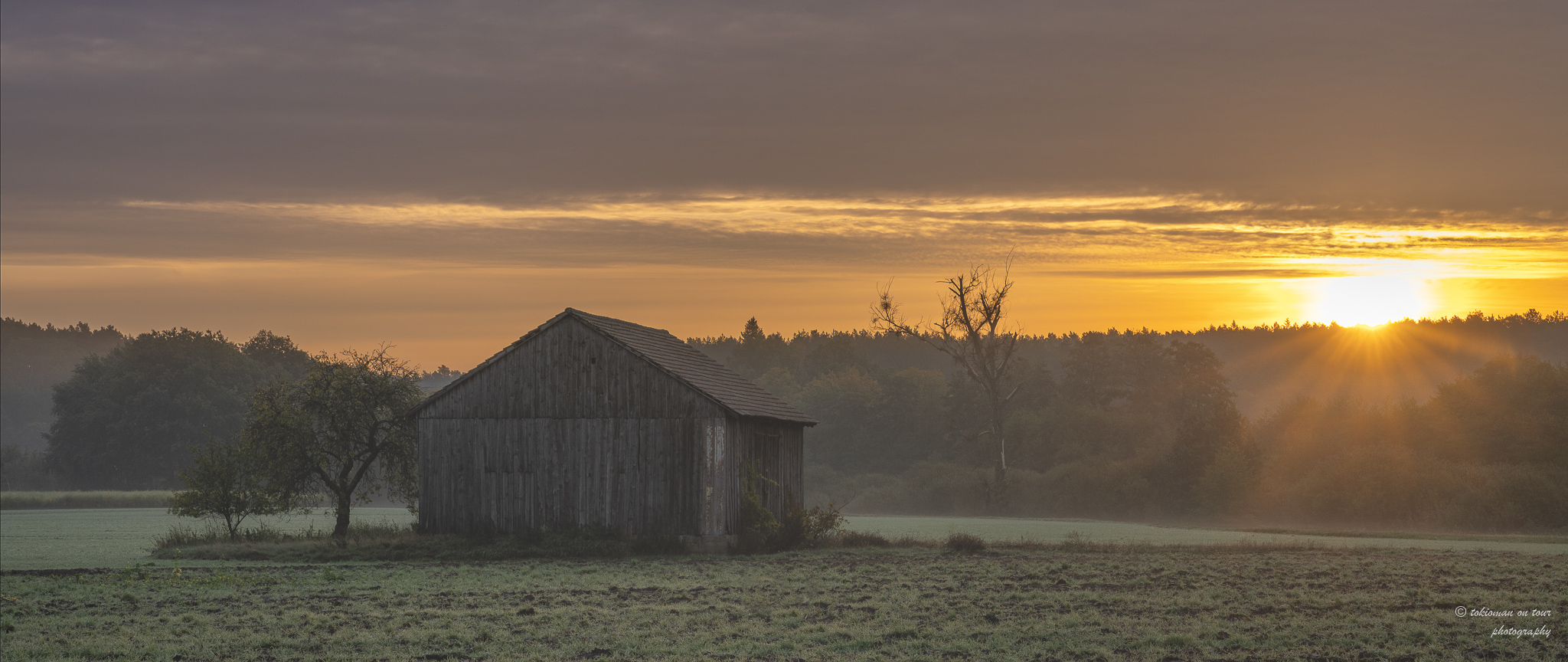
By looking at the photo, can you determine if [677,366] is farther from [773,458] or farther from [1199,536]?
[1199,536]

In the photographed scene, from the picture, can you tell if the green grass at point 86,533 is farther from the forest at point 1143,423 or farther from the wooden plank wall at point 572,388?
the forest at point 1143,423

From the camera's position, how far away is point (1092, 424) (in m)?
77.4

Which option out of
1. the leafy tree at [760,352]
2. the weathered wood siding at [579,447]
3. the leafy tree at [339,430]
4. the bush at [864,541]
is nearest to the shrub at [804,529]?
the bush at [864,541]

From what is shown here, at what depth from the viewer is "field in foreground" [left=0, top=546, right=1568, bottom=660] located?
574 inches

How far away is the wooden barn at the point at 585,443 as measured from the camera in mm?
30859

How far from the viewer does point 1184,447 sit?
207ft

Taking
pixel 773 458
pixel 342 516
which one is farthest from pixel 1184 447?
pixel 342 516

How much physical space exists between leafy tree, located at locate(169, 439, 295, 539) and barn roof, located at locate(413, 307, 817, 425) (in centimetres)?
521

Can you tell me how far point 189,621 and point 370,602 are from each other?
9.76 feet

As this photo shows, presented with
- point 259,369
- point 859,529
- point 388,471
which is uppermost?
point 259,369

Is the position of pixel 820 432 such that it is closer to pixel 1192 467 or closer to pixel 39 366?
pixel 1192 467

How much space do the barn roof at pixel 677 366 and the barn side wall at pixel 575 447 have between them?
0.24m

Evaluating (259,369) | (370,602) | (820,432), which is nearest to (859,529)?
(370,602)

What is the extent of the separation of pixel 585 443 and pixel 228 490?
1088 centimetres
